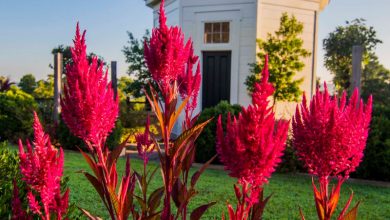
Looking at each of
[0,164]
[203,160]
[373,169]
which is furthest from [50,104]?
[0,164]

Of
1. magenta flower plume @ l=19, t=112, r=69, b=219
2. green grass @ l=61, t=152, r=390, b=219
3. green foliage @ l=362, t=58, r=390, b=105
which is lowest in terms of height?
green grass @ l=61, t=152, r=390, b=219

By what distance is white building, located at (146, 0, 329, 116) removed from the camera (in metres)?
14.3

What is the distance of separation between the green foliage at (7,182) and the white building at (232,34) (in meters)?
11.1

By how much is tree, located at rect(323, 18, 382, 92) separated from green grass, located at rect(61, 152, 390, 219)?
19285 mm

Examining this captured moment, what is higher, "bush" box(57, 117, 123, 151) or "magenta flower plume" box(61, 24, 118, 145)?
"magenta flower plume" box(61, 24, 118, 145)

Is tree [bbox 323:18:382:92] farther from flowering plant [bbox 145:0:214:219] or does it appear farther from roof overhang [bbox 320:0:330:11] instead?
flowering plant [bbox 145:0:214:219]

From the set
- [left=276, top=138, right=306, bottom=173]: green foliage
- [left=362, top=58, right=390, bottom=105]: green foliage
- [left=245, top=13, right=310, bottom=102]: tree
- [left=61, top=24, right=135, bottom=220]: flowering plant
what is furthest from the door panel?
[left=362, top=58, right=390, bottom=105]: green foliage

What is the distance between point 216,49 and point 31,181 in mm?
13651

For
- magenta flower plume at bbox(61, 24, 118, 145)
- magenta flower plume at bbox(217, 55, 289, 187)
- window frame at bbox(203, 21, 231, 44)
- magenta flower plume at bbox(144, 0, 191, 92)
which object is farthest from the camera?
window frame at bbox(203, 21, 231, 44)

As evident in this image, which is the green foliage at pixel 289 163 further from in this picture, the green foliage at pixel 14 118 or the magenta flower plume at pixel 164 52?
the green foliage at pixel 14 118

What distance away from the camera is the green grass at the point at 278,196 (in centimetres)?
586

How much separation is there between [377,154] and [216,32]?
7.96 meters

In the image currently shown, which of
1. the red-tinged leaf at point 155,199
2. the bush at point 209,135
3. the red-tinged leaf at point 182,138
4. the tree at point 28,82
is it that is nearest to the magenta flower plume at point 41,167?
the red-tinged leaf at point 182,138

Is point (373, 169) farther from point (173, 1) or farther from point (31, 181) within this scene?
point (173, 1)
